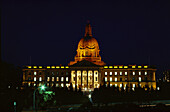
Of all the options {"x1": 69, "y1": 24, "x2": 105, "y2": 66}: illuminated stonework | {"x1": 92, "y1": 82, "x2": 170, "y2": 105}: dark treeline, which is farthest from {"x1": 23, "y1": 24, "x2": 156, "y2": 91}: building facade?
{"x1": 92, "y1": 82, "x2": 170, "y2": 105}: dark treeline

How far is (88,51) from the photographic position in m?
154

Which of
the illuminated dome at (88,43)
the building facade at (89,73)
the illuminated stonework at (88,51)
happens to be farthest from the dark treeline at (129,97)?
the illuminated dome at (88,43)

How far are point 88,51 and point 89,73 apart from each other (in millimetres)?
13209

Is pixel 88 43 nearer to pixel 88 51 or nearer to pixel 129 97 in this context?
pixel 88 51

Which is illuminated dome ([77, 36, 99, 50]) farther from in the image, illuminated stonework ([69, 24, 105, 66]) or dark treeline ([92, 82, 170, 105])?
dark treeline ([92, 82, 170, 105])

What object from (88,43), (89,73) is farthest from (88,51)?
(89,73)

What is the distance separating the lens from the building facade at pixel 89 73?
5694 inches

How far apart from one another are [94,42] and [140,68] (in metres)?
24.7

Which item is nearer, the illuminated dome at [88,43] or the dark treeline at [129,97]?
the dark treeline at [129,97]

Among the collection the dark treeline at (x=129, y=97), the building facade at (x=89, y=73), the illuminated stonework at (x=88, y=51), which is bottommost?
the dark treeline at (x=129, y=97)

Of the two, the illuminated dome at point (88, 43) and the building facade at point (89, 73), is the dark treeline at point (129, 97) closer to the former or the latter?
Result: the building facade at point (89, 73)

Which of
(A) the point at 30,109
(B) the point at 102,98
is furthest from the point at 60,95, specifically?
(A) the point at 30,109

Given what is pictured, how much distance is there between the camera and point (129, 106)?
55031 mm

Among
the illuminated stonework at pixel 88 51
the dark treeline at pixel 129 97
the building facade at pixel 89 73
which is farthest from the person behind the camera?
the illuminated stonework at pixel 88 51
